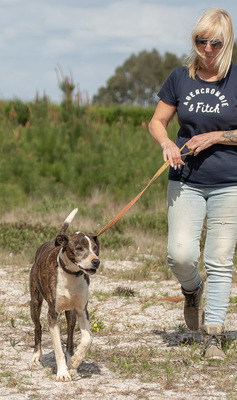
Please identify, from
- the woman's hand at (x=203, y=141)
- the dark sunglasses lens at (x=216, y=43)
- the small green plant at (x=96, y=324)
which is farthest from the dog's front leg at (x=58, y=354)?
the dark sunglasses lens at (x=216, y=43)

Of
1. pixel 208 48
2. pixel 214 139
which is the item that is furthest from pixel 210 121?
pixel 208 48

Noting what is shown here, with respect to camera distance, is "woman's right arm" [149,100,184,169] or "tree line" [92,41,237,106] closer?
"woman's right arm" [149,100,184,169]

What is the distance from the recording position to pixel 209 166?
486 cm

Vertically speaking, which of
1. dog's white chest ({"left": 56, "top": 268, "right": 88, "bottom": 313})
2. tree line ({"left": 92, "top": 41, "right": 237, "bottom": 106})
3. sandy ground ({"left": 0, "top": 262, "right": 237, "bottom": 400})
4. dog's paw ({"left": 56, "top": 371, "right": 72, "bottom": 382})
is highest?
tree line ({"left": 92, "top": 41, "right": 237, "bottom": 106})

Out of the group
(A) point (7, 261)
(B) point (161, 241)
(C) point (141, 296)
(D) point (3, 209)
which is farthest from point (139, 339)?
(D) point (3, 209)

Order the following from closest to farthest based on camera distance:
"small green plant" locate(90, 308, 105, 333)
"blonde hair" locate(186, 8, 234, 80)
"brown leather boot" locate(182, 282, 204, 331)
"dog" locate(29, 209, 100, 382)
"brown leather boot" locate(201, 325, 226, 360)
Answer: "dog" locate(29, 209, 100, 382) < "blonde hair" locate(186, 8, 234, 80) < "brown leather boot" locate(201, 325, 226, 360) < "brown leather boot" locate(182, 282, 204, 331) < "small green plant" locate(90, 308, 105, 333)

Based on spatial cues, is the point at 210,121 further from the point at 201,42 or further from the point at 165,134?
the point at 201,42

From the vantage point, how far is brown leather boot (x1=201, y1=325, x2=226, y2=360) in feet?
16.0

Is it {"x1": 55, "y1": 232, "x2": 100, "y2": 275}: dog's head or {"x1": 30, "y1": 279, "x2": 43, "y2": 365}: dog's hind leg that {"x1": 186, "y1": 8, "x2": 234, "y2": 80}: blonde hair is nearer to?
{"x1": 55, "y1": 232, "x2": 100, "y2": 275}: dog's head

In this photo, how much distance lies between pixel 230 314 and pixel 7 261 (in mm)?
3615

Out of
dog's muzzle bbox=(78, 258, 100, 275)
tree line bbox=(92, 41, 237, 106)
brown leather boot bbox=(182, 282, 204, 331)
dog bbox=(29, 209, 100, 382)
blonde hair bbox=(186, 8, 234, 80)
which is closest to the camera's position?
dog's muzzle bbox=(78, 258, 100, 275)

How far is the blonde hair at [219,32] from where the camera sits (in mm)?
4742

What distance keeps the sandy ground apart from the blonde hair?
2.24 metres

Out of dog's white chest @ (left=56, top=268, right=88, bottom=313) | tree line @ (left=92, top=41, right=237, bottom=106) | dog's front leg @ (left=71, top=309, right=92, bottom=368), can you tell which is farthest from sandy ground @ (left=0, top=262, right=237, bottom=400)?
tree line @ (left=92, top=41, right=237, bottom=106)
